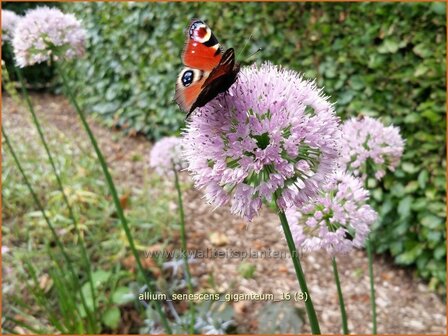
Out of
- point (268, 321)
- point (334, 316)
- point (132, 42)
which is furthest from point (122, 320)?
point (132, 42)

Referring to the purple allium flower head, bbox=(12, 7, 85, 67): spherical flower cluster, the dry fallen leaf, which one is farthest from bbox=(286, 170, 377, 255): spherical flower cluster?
the dry fallen leaf

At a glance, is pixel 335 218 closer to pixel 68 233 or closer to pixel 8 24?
pixel 8 24

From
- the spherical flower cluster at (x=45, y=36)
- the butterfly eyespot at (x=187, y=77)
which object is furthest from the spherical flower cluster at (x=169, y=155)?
the butterfly eyespot at (x=187, y=77)

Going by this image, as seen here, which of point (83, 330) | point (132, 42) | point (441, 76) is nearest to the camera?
point (83, 330)

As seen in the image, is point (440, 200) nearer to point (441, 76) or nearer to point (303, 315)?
point (441, 76)

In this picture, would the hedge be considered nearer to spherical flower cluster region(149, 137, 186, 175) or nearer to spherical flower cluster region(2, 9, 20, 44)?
spherical flower cluster region(149, 137, 186, 175)
